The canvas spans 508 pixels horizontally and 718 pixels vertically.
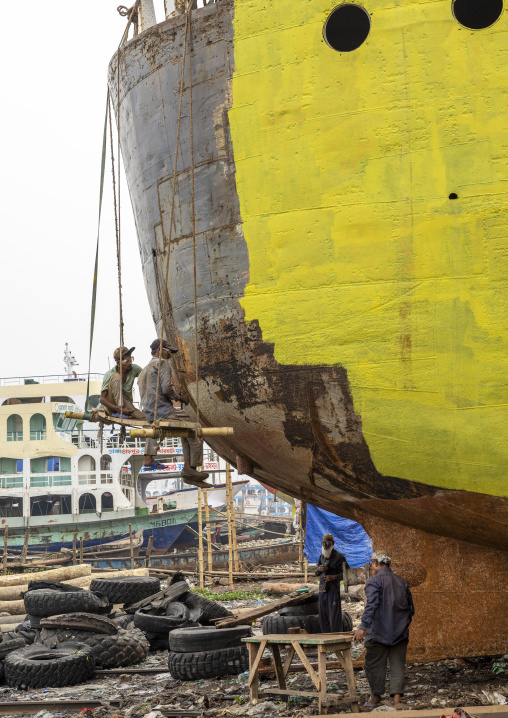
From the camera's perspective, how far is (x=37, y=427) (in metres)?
38.2

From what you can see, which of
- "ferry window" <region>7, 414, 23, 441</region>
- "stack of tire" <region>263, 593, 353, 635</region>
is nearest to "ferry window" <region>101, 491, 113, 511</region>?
"ferry window" <region>7, 414, 23, 441</region>

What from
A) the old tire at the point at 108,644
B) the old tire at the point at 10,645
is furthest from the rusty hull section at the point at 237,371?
the old tire at the point at 10,645

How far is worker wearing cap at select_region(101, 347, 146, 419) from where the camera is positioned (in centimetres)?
738

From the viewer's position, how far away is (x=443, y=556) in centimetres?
696

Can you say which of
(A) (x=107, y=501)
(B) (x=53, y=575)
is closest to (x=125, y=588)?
(B) (x=53, y=575)

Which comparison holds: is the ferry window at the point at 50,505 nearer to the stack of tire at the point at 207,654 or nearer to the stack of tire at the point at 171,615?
the stack of tire at the point at 171,615

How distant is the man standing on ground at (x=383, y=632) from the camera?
6027 millimetres

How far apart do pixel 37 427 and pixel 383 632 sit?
34.3m

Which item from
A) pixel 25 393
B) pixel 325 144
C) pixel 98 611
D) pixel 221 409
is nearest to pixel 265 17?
pixel 325 144

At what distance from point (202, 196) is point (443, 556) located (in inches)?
155

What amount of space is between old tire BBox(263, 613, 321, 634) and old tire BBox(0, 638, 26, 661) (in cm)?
320

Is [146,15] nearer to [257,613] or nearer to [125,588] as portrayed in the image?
[257,613]

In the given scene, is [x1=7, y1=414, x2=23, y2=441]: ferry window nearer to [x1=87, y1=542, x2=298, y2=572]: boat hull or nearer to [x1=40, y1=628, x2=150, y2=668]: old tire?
[x1=87, y1=542, x2=298, y2=572]: boat hull

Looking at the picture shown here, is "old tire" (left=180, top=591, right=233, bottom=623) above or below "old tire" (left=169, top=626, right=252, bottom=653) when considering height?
below
